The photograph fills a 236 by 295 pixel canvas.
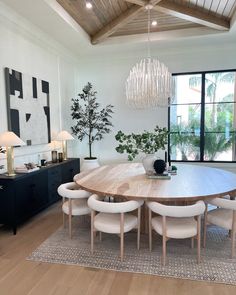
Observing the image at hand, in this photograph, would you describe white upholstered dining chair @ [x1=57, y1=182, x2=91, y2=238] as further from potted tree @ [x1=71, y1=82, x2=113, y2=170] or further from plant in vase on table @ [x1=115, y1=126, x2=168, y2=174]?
potted tree @ [x1=71, y1=82, x2=113, y2=170]

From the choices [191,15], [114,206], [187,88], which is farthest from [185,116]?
[114,206]

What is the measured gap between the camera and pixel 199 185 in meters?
2.74

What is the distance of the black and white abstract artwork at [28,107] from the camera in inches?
144

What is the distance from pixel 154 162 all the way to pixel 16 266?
2002 mm

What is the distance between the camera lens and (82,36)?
15.4 ft

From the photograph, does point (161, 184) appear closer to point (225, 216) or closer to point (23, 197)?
point (225, 216)

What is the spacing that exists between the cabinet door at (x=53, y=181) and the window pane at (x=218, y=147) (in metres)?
3.50

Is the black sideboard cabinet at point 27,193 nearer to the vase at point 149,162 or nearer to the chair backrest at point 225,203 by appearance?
the vase at point 149,162

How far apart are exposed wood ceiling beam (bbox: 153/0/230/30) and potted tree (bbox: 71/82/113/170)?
96.5 inches

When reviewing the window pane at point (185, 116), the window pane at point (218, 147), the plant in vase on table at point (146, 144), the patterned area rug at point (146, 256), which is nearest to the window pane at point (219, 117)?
the window pane at point (218, 147)

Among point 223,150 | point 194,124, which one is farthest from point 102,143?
point 223,150

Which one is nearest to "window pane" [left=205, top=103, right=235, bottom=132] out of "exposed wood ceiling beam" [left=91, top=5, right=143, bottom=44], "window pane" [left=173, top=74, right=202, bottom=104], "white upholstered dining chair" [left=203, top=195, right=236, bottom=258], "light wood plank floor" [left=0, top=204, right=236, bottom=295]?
"window pane" [left=173, top=74, right=202, bottom=104]

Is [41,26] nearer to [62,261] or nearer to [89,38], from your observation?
[89,38]

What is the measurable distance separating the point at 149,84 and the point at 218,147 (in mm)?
2912
